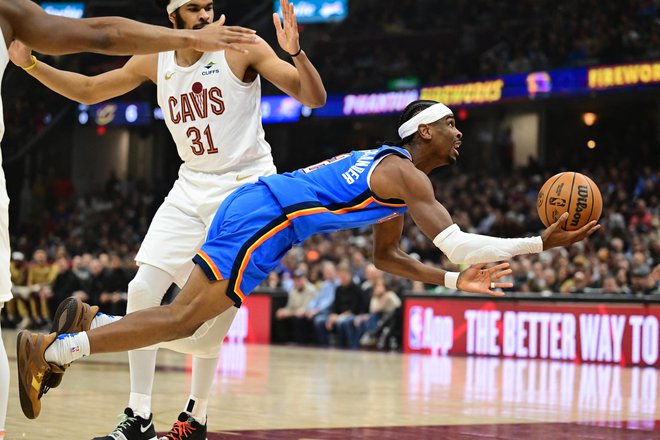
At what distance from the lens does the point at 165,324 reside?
5117 mm

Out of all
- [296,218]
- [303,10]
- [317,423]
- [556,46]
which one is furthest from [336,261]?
[296,218]

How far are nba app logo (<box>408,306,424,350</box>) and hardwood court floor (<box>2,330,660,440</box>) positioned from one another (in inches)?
104

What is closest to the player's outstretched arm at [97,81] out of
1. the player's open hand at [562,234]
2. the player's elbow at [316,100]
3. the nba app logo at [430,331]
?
the player's elbow at [316,100]

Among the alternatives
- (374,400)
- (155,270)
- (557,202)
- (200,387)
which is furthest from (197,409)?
(374,400)

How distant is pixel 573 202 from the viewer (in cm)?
529

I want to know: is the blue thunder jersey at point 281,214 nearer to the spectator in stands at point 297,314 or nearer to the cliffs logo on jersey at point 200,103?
the cliffs logo on jersey at point 200,103

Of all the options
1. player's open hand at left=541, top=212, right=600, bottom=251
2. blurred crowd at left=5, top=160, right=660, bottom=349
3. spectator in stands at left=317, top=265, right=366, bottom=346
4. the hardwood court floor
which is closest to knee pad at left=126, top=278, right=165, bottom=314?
the hardwood court floor

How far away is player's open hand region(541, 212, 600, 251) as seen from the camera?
203 inches

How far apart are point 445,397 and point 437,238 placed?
13.9 ft

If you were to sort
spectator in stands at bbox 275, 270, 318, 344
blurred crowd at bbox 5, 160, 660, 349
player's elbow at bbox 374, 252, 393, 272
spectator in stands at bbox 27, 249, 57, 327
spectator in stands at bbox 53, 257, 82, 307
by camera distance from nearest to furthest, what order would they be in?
player's elbow at bbox 374, 252, 393, 272 → blurred crowd at bbox 5, 160, 660, 349 → spectator in stands at bbox 275, 270, 318, 344 → spectator in stands at bbox 53, 257, 82, 307 → spectator in stands at bbox 27, 249, 57, 327

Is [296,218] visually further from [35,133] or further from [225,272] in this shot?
[35,133]

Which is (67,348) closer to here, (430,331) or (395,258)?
(395,258)

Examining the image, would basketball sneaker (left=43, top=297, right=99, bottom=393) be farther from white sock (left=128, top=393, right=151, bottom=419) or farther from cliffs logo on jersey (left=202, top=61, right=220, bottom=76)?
cliffs logo on jersey (left=202, top=61, right=220, bottom=76)

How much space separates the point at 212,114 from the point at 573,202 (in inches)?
78.6
